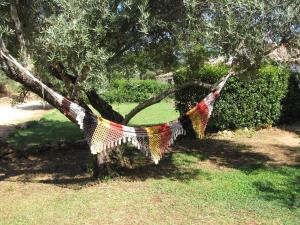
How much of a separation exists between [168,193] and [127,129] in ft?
3.99

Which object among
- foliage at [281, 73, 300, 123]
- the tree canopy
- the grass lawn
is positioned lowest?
the grass lawn

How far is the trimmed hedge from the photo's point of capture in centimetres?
1274

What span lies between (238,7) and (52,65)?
296 centimetres

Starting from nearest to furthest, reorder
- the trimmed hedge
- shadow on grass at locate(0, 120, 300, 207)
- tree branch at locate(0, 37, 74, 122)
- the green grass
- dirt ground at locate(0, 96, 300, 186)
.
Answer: tree branch at locate(0, 37, 74, 122) → shadow on grass at locate(0, 120, 300, 207) → dirt ground at locate(0, 96, 300, 186) → the trimmed hedge → the green grass

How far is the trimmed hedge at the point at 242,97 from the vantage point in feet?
41.8

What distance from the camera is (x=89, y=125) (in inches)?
288

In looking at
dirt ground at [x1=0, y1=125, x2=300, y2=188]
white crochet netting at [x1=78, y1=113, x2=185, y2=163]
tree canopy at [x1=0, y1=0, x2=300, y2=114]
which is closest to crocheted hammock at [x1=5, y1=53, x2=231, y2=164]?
white crochet netting at [x1=78, y1=113, x2=185, y2=163]

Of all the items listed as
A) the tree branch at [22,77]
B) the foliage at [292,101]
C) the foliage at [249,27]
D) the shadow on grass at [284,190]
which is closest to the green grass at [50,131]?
the foliage at [292,101]

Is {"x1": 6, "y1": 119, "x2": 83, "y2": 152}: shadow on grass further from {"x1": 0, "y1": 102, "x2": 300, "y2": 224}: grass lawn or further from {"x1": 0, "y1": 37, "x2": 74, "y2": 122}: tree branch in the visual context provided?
{"x1": 0, "y1": 37, "x2": 74, "y2": 122}: tree branch

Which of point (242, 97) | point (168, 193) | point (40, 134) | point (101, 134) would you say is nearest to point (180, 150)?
point (242, 97)

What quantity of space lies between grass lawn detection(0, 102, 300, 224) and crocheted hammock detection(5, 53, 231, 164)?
0.75 meters

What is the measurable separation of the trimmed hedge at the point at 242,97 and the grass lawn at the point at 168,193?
213 cm

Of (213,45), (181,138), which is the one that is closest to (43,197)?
(213,45)

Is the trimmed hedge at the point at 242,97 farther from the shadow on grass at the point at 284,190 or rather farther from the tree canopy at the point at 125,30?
the tree canopy at the point at 125,30
